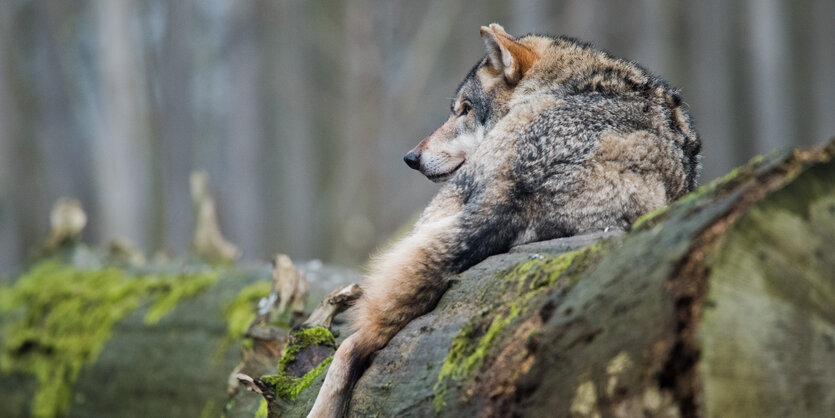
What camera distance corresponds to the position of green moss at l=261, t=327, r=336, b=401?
9.76ft

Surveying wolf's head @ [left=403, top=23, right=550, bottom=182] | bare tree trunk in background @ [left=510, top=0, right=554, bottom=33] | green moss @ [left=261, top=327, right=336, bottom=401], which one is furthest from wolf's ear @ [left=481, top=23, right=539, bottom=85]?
bare tree trunk in background @ [left=510, top=0, right=554, bottom=33]

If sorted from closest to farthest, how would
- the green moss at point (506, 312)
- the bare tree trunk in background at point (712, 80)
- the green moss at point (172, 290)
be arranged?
the green moss at point (506, 312) → the green moss at point (172, 290) → the bare tree trunk in background at point (712, 80)

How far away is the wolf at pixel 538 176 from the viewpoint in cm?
280

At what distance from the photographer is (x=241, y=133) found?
2561 centimetres

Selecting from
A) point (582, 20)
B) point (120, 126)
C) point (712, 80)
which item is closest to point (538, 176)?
point (582, 20)

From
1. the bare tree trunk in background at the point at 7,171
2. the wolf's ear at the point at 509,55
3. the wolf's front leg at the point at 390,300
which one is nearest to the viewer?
the wolf's front leg at the point at 390,300

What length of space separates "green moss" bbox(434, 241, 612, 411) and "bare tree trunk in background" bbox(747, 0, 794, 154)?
1620 centimetres

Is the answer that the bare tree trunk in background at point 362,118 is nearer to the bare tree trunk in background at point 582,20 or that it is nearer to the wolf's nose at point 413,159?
the bare tree trunk in background at point 582,20

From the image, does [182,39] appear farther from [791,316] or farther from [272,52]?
[791,316]

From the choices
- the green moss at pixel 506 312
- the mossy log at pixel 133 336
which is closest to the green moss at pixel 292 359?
the mossy log at pixel 133 336

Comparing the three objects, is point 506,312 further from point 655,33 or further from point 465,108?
point 655,33

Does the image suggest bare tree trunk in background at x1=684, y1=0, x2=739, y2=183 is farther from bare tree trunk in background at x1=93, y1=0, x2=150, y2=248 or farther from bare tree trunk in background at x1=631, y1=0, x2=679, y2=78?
bare tree trunk in background at x1=93, y1=0, x2=150, y2=248

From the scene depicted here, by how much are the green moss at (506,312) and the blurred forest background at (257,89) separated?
13895 mm

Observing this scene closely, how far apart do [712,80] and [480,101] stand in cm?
1723
